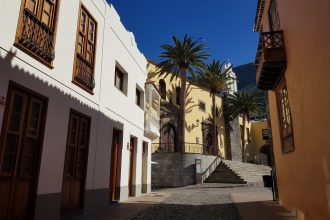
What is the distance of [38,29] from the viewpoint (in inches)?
247

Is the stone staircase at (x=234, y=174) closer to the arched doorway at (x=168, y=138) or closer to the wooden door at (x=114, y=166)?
the arched doorway at (x=168, y=138)

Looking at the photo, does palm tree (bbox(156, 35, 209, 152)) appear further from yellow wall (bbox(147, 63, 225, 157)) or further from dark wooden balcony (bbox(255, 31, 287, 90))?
dark wooden balcony (bbox(255, 31, 287, 90))

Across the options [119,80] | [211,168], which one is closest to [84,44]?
[119,80]

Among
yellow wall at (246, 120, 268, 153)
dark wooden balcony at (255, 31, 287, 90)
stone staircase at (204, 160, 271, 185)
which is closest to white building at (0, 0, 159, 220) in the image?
dark wooden balcony at (255, 31, 287, 90)

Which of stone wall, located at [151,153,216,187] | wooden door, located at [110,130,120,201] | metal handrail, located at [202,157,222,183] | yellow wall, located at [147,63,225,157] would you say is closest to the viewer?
wooden door, located at [110,130,120,201]

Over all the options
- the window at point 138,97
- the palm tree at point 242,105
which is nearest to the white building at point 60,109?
the window at point 138,97

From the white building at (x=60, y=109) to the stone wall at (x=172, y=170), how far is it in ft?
38.3

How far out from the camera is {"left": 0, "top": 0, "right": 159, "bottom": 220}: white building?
5500 millimetres

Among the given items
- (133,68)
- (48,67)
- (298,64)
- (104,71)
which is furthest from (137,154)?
(298,64)

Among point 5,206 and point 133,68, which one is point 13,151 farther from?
point 133,68

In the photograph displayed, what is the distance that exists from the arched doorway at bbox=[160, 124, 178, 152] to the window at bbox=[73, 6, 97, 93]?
56.3 feet

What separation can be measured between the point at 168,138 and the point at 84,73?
18.7 meters

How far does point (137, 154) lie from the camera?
1347 centimetres

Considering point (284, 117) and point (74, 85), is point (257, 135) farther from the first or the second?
point (74, 85)
